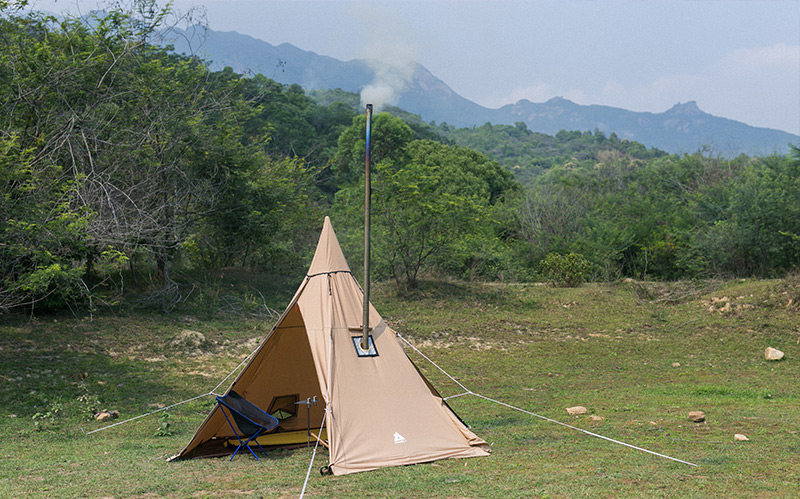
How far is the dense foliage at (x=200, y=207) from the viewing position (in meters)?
11.2

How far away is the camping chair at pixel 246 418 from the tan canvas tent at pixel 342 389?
0.64 feet

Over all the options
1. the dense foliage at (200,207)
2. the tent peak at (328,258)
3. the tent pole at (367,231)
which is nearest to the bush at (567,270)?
the dense foliage at (200,207)

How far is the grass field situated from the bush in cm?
76

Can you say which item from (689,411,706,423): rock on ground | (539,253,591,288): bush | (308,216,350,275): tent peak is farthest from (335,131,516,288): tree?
(689,411,706,423): rock on ground

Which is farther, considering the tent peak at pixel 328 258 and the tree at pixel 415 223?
the tree at pixel 415 223

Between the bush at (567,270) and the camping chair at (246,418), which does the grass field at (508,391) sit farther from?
the bush at (567,270)

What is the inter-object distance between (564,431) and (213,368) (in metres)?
6.49

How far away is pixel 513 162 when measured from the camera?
80250 mm

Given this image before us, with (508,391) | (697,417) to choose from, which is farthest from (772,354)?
(697,417)

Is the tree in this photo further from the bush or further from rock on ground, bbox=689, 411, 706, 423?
rock on ground, bbox=689, 411, 706, 423

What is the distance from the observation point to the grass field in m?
5.47

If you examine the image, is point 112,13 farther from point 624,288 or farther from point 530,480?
point 624,288

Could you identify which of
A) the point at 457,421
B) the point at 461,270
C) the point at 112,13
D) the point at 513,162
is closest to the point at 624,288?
the point at 461,270

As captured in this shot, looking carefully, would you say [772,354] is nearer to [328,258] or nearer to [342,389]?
[328,258]
